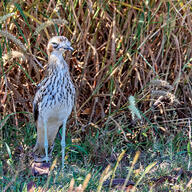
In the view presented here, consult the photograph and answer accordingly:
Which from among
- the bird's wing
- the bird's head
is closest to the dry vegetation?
the bird's wing

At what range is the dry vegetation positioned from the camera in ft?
13.4

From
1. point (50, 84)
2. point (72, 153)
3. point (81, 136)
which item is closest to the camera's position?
point (50, 84)

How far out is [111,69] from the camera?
13.1 feet

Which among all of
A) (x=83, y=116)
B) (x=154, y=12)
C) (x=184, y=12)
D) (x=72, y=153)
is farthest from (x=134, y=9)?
(x=72, y=153)

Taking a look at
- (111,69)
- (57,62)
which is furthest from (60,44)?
(111,69)

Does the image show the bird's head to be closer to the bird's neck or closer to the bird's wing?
the bird's neck

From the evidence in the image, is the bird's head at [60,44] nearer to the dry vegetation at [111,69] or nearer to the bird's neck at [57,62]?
the bird's neck at [57,62]

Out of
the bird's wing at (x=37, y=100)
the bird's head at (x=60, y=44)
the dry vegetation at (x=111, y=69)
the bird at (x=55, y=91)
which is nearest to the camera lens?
the bird's head at (x=60, y=44)

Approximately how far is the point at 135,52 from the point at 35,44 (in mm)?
1013

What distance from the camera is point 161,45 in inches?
166

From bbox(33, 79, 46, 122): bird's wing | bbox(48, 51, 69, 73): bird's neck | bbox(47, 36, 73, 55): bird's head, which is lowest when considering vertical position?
bbox(33, 79, 46, 122): bird's wing

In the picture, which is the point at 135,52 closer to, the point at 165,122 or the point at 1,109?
the point at 165,122

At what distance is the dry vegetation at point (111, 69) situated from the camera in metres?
4.10

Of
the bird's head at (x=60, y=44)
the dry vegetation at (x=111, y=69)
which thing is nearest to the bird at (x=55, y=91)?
the bird's head at (x=60, y=44)
